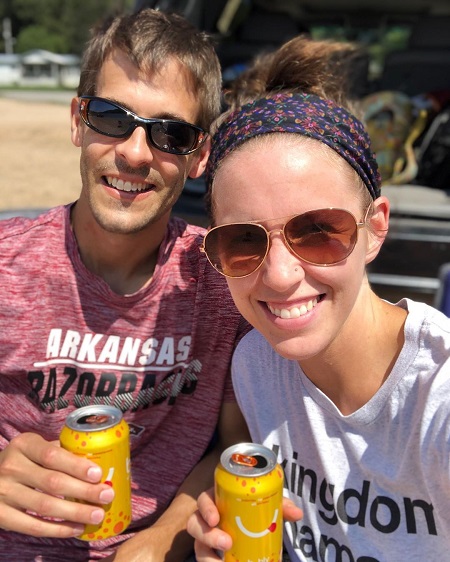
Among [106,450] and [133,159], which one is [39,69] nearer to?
[133,159]

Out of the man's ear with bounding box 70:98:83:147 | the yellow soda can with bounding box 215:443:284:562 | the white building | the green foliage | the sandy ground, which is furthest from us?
the green foliage

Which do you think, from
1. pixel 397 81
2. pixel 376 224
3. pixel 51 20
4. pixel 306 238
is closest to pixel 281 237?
pixel 306 238

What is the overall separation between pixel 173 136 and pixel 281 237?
0.58 metres

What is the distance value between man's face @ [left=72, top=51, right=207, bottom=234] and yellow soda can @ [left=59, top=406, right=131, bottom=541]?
0.57 meters

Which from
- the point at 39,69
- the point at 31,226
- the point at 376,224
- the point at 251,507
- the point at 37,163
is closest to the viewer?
the point at 251,507

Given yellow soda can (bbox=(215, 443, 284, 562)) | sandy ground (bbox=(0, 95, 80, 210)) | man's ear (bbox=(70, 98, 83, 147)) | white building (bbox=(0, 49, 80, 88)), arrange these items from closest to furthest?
yellow soda can (bbox=(215, 443, 284, 562)) < man's ear (bbox=(70, 98, 83, 147)) < sandy ground (bbox=(0, 95, 80, 210)) < white building (bbox=(0, 49, 80, 88))

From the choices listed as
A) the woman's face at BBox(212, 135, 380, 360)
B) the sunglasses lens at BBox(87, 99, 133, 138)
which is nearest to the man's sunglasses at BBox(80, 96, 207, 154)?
the sunglasses lens at BBox(87, 99, 133, 138)

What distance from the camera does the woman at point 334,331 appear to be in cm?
137

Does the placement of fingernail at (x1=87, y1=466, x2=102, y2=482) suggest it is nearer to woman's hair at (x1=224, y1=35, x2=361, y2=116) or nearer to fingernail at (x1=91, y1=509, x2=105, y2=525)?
fingernail at (x1=91, y1=509, x2=105, y2=525)

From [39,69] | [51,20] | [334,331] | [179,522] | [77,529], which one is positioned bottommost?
[39,69]

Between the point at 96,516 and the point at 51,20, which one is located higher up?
the point at 96,516

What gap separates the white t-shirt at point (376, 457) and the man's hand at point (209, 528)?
0.15m

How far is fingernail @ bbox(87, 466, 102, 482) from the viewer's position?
1385mm

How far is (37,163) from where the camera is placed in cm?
1351
